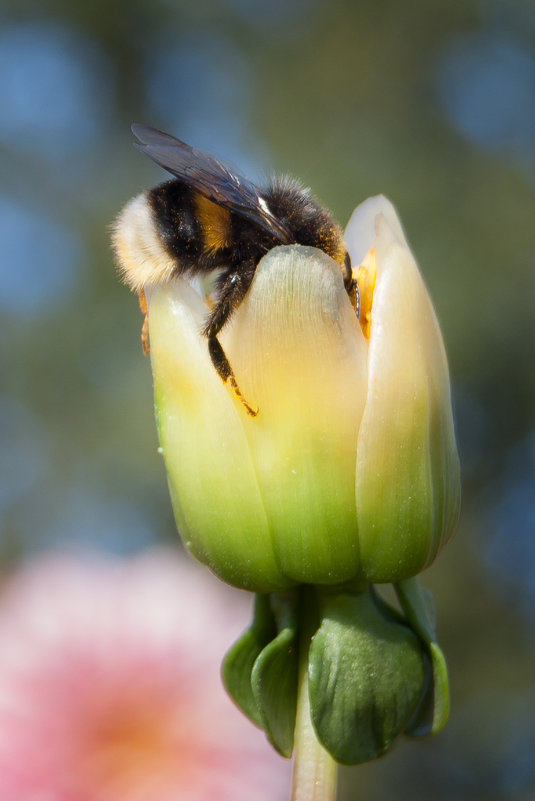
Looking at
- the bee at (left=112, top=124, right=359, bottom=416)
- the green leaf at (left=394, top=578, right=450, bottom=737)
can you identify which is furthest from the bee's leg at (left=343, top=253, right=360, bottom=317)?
the green leaf at (left=394, top=578, right=450, bottom=737)

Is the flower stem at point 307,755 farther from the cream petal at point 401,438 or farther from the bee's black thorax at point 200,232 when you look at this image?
the bee's black thorax at point 200,232

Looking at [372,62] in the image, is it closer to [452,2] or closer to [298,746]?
[452,2]

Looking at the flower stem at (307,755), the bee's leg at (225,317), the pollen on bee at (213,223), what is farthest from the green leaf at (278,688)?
the pollen on bee at (213,223)

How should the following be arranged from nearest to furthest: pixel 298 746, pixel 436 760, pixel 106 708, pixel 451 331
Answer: pixel 298 746 → pixel 106 708 → pixel 436 760 → pixel 451 331

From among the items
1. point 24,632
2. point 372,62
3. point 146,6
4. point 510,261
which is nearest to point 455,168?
point 510,261

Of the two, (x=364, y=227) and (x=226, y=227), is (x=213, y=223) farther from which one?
(x=364, y=227)

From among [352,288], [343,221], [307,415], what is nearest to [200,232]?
[352,288]
